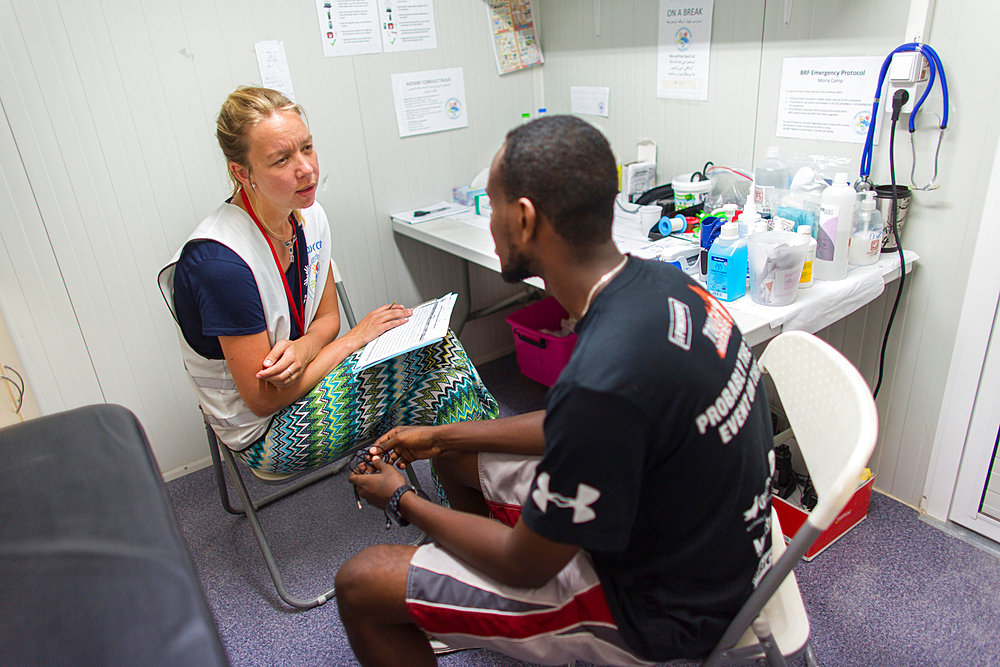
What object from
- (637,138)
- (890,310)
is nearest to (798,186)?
(890,310)

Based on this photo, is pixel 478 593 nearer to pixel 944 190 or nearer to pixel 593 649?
pixel 593 649

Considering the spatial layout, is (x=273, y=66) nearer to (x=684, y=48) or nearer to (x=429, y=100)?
(x=429, y=100)

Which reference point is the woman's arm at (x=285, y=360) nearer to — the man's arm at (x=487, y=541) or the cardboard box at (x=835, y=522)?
the man's arm at (x=487, y=541)

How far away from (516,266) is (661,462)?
0.35 m

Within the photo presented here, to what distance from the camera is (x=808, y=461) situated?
102 centimetres

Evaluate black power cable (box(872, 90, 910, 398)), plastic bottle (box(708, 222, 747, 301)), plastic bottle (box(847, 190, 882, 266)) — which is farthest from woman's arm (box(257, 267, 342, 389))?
black power cable (box(872, 90, 910, 398))

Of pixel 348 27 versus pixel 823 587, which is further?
pixel 348 27

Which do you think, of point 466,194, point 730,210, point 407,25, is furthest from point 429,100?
point 730,210

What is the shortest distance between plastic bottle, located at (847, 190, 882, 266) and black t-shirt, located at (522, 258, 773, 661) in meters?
0.84

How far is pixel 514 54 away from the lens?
2.53 m

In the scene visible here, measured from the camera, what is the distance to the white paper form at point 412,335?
4.71ft

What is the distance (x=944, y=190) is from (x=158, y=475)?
178cm

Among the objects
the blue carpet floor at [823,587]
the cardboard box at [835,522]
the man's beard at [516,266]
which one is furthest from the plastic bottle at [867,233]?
the man's beard at [516,266]

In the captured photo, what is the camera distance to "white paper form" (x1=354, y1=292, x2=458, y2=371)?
1.44 metres
